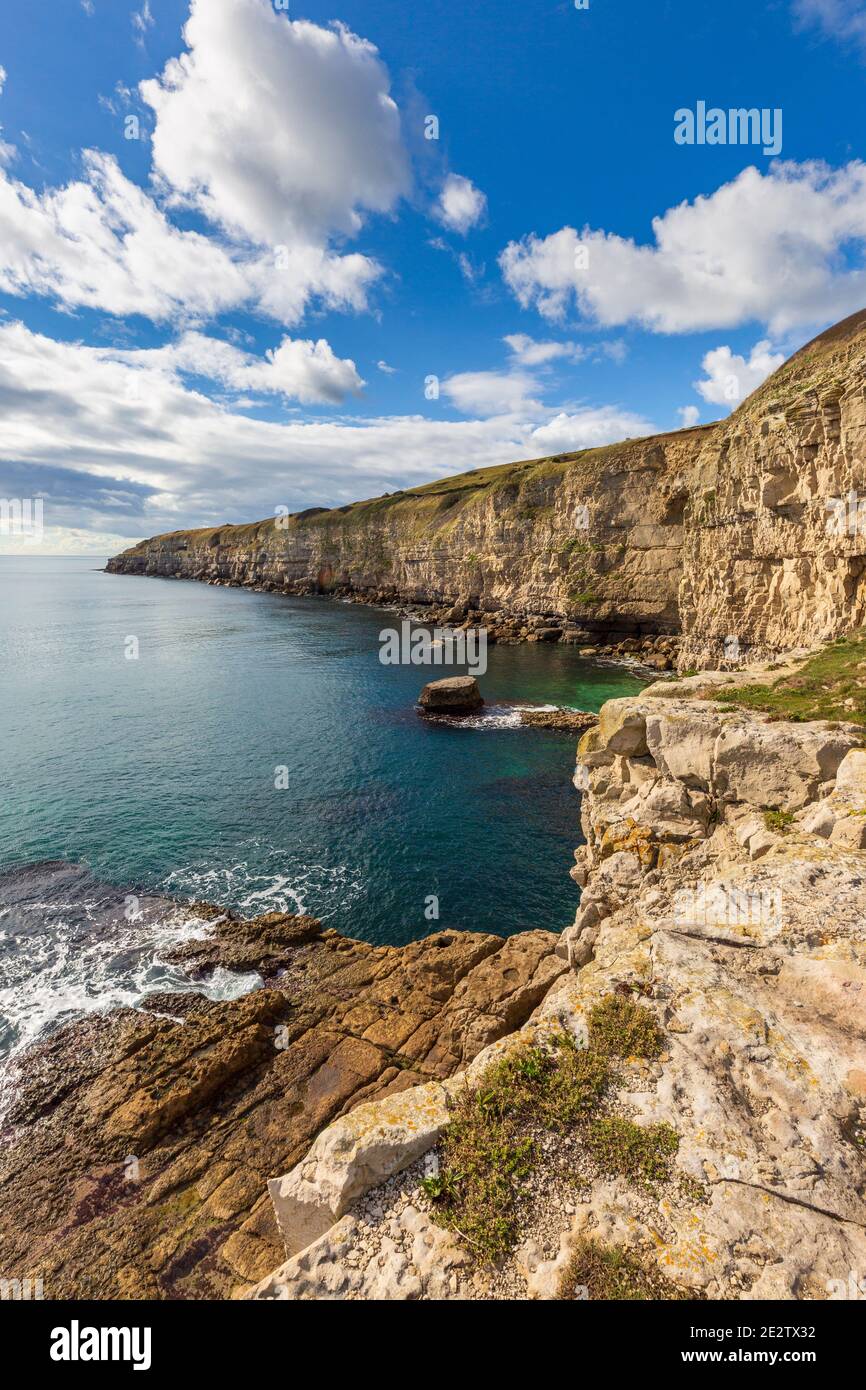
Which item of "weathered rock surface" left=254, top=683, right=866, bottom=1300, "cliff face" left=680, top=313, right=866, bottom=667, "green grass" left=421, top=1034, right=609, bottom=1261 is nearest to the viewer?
"weathered rock surface" left=254, top=683, right=866, bottom=1300

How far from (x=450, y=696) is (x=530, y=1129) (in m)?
42.6

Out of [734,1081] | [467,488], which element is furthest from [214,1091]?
[467,488]

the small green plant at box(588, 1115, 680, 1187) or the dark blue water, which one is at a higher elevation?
the small green plant at box(588, 1115, 680, 1187)

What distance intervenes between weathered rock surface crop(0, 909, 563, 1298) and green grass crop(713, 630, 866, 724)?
406 inches

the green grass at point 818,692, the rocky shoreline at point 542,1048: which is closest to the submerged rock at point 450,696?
the rocky shoreline at point 542,1048

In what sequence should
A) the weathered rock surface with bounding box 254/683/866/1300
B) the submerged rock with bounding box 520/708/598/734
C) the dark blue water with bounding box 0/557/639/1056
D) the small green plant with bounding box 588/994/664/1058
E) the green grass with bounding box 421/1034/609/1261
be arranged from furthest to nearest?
1. the submerged rock with bounding box 520/708/598/734
2. the dark blue water with bounding box 0/557/639/1056
3. the small green plant with bounding box 588/994/664/1058
4. the green grass with bounding box 421/1034/609/1261
5. the weathered rock surface with bounding box 254/683/866/1300

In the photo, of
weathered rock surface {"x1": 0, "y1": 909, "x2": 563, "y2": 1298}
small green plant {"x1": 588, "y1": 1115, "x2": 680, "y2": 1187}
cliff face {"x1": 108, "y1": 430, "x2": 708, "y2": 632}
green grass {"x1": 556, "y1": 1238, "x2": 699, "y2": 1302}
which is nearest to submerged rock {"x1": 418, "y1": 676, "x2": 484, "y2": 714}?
weathered rock surface {"x1": 0, "y1": 909, "x2": 563, "y2": 1298}

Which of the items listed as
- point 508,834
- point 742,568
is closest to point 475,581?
point 742,568

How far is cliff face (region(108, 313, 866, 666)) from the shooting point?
39656mm

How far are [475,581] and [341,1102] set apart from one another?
95.4 metres

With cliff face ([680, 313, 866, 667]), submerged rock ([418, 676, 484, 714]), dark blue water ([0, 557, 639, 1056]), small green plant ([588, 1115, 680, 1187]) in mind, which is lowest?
dark blue water ([0, 557, 639, 1056])

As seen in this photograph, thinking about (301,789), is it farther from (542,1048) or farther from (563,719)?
(542,1048)

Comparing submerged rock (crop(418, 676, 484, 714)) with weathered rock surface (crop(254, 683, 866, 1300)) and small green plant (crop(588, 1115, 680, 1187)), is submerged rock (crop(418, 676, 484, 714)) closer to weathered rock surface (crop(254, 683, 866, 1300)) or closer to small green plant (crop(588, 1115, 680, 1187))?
weathered rock surface (crop(254, 683, 866, 1300))
